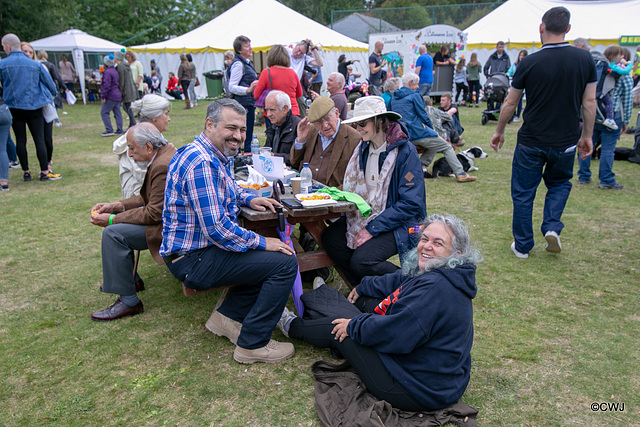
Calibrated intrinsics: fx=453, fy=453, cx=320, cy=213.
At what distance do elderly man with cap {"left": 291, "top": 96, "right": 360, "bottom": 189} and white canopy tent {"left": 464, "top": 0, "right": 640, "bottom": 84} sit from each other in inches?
629

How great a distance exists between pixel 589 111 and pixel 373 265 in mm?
2460

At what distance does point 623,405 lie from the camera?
246 centimetres

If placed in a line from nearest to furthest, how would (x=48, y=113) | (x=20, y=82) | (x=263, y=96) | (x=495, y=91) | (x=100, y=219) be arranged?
(x=100, y=219) → (x=20, y=82) → (x=263, y=96) → (x=48, y=113) → (x=495, y=91)

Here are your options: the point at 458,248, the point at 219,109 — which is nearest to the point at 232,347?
the point at 219,109

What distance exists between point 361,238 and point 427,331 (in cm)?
140

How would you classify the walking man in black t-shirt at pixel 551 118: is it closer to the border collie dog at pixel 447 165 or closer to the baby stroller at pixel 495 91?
the border collie dog at pixel 447 165

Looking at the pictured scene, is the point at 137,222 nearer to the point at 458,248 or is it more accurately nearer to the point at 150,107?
the point at 150,107

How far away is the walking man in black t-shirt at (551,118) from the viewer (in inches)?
153

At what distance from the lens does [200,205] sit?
261 cm

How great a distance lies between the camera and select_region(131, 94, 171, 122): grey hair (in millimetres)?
3871

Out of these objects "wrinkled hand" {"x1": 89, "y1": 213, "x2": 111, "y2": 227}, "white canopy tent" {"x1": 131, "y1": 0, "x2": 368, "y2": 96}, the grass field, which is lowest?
the grass field

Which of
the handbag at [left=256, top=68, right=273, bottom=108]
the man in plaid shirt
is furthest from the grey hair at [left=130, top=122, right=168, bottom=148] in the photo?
the man in plaid shirt

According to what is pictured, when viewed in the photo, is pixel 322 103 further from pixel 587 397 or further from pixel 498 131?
pixel 587 397

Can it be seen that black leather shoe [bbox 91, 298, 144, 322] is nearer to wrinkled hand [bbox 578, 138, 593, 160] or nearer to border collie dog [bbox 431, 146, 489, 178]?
wrinkled hand [bbox 578, 138, 593, 160]
